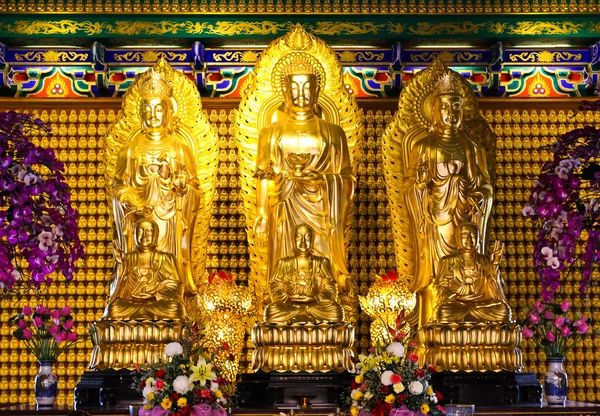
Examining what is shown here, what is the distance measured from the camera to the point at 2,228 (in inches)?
225

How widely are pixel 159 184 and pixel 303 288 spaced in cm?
152

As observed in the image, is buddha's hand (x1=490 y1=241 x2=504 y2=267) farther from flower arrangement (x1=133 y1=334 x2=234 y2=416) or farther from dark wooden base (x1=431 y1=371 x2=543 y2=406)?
flower arrangement (x1=133 y1=334 x2=234 y2=416)

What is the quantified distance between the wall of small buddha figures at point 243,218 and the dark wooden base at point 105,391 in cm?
178

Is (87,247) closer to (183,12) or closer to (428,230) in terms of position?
(183,12)

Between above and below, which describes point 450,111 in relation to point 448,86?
below

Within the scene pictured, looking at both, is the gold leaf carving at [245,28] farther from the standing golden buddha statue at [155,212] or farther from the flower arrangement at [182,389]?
the flower arrangement at [182,389]

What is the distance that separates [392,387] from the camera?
5.64 m

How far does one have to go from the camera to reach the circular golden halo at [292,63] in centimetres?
912

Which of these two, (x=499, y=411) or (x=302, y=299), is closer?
(x=499, y=411)

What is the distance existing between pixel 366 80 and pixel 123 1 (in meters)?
2.28

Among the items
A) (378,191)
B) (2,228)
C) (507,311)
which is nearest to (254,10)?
(378,191)

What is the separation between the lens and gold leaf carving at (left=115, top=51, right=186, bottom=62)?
1007cm

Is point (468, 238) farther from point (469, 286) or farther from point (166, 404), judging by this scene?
point (166, 404)

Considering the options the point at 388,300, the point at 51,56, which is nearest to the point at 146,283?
the point at 388,300
